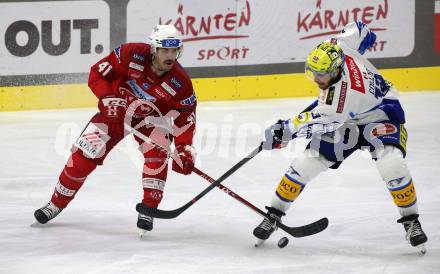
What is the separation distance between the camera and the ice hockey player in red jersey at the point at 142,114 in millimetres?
4824

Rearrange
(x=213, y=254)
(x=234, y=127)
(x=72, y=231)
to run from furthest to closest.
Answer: (x=234, y=127)
(x=72, y=231)
(x=213, y=254)

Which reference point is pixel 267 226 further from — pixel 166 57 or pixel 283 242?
pixel 166 57

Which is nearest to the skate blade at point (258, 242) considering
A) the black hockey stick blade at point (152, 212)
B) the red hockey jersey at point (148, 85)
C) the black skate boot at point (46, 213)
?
the black hockey stick blade at point (152, 212)

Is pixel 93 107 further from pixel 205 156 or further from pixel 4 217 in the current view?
pixel 4 217

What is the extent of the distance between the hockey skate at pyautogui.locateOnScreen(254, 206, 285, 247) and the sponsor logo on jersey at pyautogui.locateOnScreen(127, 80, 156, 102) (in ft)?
2.60

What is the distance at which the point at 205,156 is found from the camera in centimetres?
664

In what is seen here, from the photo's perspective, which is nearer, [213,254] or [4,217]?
[213,254]

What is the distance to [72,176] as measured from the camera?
496 centimetres

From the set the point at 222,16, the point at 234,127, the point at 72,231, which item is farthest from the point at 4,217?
the point at 222,16

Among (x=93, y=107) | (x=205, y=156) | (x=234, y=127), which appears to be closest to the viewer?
(x=205, y=156)

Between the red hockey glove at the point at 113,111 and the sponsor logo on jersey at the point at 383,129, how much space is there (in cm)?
122

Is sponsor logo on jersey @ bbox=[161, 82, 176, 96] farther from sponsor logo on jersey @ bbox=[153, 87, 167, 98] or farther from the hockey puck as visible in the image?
the hockey puck

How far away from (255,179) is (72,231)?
1465 millimetres

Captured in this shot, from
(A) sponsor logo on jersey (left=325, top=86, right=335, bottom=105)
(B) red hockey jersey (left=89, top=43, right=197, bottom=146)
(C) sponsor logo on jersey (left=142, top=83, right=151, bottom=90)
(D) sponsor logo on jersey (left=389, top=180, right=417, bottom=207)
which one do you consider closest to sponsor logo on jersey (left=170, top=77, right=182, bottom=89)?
(B) red hockey jersey (left=89, top=43, right=197, bottom=146)
